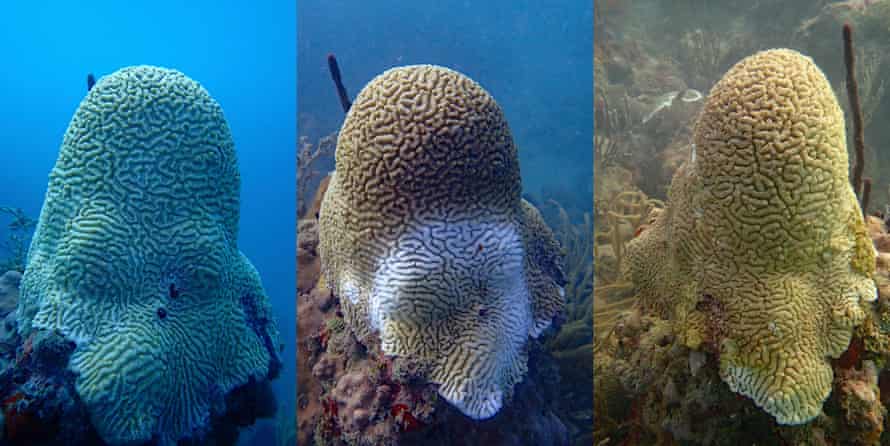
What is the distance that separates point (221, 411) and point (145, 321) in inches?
30.6

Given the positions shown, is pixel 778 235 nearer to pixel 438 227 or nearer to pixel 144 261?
pixel 438 227

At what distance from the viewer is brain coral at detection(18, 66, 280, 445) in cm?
265

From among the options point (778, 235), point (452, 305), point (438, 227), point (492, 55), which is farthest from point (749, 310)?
point (492, 55)

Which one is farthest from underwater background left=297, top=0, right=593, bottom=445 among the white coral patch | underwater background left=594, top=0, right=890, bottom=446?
underwater background left=594, top=0, right=890, bottom=446

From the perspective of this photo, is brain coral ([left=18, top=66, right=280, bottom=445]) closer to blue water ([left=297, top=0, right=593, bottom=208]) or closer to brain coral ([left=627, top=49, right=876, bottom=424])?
brain coral ([left=627, top=49, right=876, bottom=424])

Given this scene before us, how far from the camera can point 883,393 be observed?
2.53 m

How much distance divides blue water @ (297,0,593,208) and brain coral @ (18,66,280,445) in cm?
1153

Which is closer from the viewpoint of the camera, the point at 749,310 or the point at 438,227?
the point at 749,310

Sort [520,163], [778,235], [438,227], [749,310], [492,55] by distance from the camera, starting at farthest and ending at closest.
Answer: [492,55], [520,163], [438,227], [749,310], [778,235]

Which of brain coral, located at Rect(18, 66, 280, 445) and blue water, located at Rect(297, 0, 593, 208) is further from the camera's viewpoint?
blue water, located at Rect(297, 0, 593, 208)

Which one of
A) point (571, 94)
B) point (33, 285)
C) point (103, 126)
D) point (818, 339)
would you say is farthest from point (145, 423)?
point (571, 94)

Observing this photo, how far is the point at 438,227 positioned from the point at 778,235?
65.5 inches

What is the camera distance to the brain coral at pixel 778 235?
2199 mm

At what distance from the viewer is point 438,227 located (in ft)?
8.45
